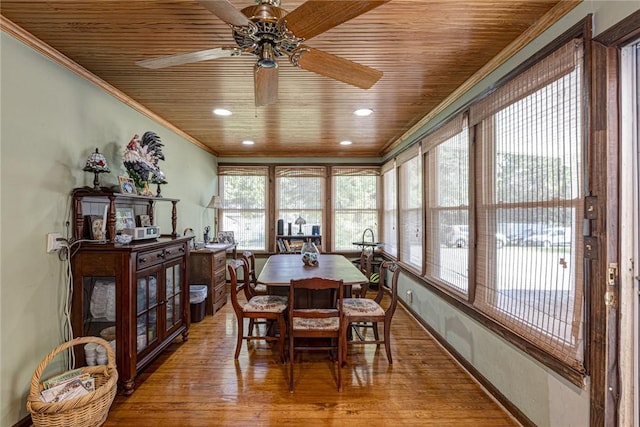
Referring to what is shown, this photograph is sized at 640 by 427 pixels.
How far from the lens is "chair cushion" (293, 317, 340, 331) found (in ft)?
8.00

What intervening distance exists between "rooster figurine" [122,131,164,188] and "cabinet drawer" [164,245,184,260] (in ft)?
2.07

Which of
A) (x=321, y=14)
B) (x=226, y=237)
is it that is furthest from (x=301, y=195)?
(x=321, y=14)

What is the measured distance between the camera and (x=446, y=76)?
100 inches

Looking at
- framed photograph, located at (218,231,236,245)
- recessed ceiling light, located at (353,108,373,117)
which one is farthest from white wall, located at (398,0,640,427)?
framed photograph, located at (218,231,236,245)

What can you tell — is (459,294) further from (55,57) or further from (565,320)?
(55,57)

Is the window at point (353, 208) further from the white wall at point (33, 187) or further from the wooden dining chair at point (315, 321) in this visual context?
the white wall at point (33, 187)

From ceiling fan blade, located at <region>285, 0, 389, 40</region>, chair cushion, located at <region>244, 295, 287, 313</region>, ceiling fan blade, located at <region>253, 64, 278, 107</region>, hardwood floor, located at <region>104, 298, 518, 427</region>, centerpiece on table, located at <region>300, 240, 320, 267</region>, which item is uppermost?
ceiling fan blade, located at <region>285, 0, 389, 40</region>

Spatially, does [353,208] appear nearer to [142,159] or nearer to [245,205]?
[245,205]

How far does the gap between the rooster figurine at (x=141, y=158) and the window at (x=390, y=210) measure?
3.32m

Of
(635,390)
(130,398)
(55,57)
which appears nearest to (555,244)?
(635,390)

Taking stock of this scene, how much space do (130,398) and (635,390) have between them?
116 inches

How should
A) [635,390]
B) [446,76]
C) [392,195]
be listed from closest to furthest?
[635,390]
[446,76]
[392,195]

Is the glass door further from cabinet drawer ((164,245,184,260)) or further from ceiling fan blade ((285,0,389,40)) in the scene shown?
ceiling fan blade ((285,0,389,40))

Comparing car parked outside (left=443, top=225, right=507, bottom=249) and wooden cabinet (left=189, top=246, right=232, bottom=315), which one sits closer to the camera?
car parked outside (left=443, top=225, right=507, bottom=249)
